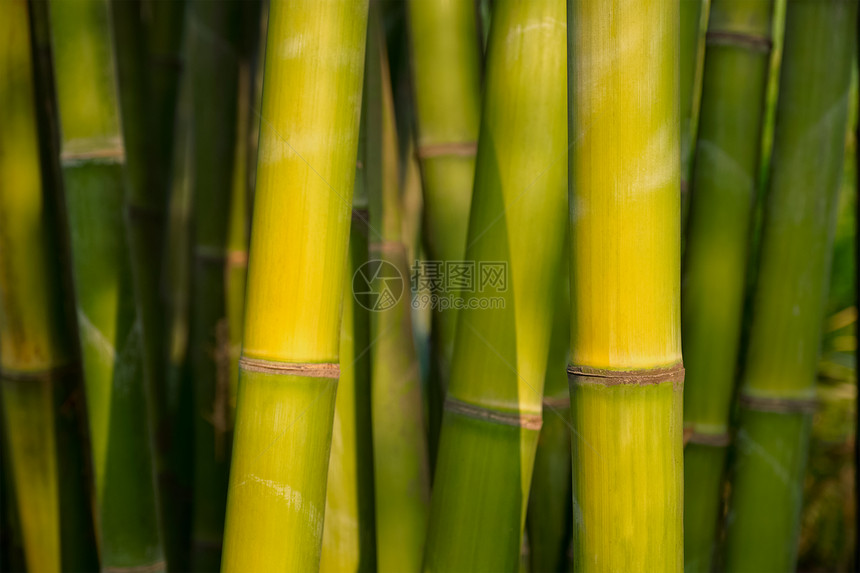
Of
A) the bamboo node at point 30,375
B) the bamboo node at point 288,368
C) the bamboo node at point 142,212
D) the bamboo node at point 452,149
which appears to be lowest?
the bamboo node at point 30,375

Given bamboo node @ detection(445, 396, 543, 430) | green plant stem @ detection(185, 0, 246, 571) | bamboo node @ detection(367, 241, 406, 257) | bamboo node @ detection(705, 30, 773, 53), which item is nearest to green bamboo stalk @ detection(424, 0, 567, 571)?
bamboo node @ detection(445, 396, 543, 430)

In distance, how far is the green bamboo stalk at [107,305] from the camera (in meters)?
0.54

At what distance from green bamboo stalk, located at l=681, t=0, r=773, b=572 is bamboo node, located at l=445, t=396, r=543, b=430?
0.20 metres

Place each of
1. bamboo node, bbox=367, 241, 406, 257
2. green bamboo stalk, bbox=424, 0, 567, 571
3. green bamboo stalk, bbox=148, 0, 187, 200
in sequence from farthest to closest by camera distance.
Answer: green bamboo stalk, bbox=148, 0, 187, 200, bamboo node, bbox=367, 241, 406, 257, green bamboo stalk, bbox=424, 0, 567, 571

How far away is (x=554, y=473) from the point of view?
0.58 metres

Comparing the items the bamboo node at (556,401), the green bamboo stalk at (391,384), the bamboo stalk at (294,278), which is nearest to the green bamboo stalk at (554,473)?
the bamboo node at (556,401)

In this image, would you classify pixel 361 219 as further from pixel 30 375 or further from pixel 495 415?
pixel 30 375

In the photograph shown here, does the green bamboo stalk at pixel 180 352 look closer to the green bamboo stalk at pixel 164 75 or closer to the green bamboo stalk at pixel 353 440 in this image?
the green bamboo stalk at pixel 164 75

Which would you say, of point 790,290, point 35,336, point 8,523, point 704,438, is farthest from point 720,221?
point 8,523

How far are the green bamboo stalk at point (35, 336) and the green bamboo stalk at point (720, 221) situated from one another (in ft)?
1.90

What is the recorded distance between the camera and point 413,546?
0.55 metres

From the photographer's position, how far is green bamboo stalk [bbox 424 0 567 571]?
442 mm

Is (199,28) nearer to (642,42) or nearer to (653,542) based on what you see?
(642,42)

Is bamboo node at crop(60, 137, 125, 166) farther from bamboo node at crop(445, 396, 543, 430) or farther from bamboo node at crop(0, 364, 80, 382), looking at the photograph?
bamboo node at crop(445, 396, 543, 430)
